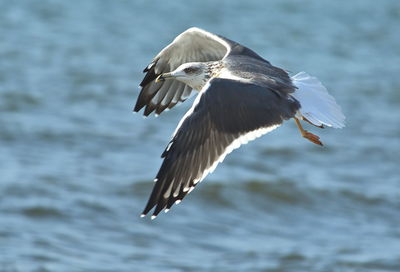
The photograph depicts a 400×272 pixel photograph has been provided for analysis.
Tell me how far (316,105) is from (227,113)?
650mm

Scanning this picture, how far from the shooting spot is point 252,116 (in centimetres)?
506

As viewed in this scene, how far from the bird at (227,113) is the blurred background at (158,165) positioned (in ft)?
6.13

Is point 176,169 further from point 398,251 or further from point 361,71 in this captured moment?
point 361,71

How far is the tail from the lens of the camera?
524 centimetres

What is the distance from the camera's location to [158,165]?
906 centimetres

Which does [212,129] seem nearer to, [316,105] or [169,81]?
[316,105]

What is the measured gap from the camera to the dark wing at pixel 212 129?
4812 mm

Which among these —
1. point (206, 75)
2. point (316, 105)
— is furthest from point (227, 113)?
point (206, 75)

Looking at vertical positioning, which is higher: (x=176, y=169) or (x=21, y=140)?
(x=21, y=140)

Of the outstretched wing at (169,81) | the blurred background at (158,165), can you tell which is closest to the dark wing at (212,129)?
the outstretched wing at (169,81)

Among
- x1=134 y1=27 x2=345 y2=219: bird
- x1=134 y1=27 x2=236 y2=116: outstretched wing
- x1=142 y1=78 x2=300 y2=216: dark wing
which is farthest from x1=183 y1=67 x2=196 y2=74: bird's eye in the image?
x1=142 y1=78 x2=300 y2=216: dark wing

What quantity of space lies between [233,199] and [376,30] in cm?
738

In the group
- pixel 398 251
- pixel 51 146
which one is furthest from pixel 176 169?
pixel 51 146

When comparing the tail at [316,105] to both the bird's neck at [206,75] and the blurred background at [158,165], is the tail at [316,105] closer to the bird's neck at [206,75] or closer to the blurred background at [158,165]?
the bird's neck at [206,75]
